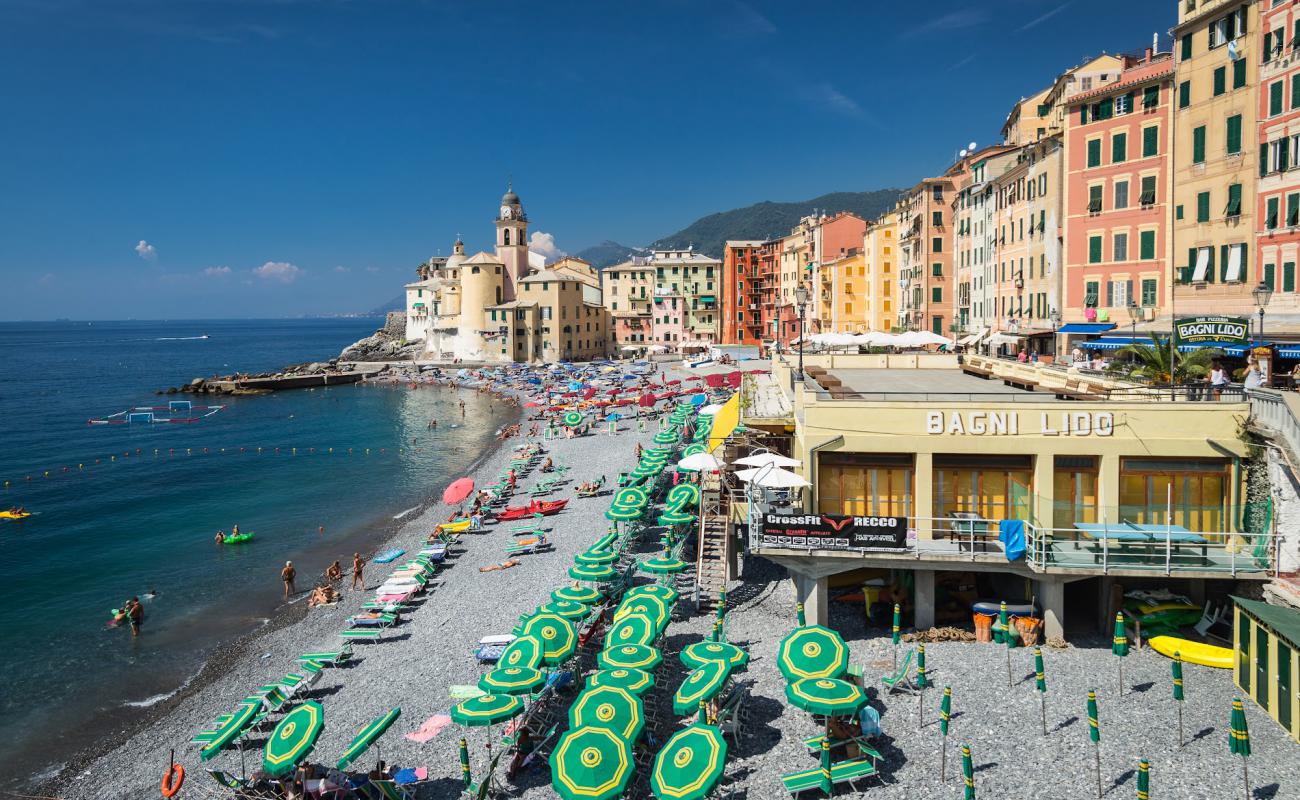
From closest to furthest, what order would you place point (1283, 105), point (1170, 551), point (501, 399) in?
1. point (1170, 551)
2. point (1283, 105)
3. point (501, 399)

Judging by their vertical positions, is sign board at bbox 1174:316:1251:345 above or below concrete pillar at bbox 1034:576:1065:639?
above

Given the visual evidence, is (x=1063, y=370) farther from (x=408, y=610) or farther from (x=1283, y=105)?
(x=408, y=610)

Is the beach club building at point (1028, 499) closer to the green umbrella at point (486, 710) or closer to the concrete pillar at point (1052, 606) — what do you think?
the concrete pillar at point (1052, 606)

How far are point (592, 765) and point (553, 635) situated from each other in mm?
4673

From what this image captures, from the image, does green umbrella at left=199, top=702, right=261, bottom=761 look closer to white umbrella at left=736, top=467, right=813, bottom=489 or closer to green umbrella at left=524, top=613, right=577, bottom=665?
green umbrella at left=524, top=613, right=577, bottom=665

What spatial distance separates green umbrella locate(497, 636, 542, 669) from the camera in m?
16.2

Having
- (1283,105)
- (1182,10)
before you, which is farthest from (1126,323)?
(1182,10)

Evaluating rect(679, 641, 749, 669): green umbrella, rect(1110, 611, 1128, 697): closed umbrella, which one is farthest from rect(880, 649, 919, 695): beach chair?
rect(1110, 611, 1128, 697): closed umbrella

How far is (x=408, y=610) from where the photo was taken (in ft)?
81.1

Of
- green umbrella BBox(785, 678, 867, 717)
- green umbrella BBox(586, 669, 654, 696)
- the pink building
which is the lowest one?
green umbrella BBox(586, 669, 654, 696)

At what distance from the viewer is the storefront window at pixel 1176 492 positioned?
55.8 feet

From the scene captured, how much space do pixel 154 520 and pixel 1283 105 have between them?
48.0 m

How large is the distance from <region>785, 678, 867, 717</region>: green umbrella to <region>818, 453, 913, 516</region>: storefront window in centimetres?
514

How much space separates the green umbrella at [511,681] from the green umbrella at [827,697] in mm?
4699
